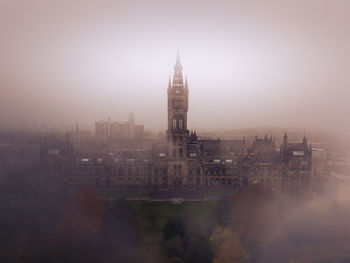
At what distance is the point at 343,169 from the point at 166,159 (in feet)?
42.8

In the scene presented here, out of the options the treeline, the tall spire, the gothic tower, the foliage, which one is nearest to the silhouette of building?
the gothic tower

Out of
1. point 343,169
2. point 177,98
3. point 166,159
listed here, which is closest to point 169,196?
point 166,159

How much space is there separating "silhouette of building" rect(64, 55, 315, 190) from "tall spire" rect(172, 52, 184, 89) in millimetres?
454

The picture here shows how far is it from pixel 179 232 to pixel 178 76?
10122mm

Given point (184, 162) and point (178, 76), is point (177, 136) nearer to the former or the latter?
point (184, 162)

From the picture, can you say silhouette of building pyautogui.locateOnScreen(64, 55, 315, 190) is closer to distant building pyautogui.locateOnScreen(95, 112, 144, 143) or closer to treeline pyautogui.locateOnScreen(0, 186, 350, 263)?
distant building pyautogui.locateOnScreen(95, 112, 144, 143)

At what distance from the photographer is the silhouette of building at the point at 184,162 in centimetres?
2136

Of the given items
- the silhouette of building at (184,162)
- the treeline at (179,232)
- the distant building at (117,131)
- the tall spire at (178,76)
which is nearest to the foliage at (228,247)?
the treeline at (179,232)

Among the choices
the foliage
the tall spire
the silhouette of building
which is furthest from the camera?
the silhouette of building

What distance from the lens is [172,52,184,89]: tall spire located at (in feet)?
54.2

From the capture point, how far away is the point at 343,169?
56.0 feet

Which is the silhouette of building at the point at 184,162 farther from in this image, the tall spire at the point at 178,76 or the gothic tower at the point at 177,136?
the tall spire at the point at 178,76

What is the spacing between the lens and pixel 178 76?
737 inches

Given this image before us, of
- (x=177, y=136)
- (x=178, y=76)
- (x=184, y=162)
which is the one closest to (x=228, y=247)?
(x=178, y=76)
